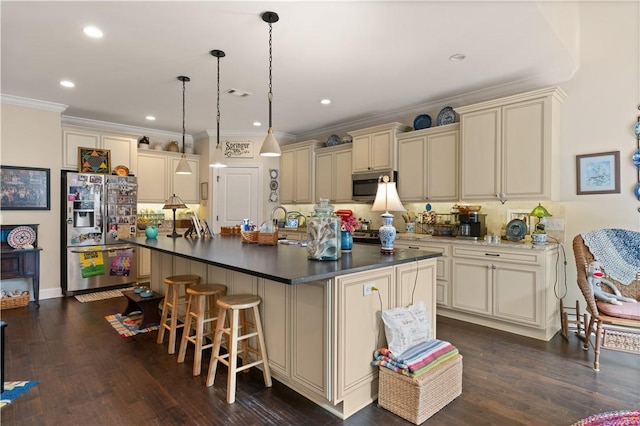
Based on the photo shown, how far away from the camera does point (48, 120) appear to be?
4.79 m

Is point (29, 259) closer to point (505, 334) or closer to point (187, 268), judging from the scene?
point (187, 268)

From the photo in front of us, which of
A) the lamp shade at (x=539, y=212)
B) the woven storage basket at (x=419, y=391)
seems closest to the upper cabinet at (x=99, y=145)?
the woven storage basket at (x=419, y=391)

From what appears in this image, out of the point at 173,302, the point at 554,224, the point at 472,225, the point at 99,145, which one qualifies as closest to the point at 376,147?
the point at 472,225

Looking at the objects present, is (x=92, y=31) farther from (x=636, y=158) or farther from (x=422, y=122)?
(x=636, y=158)

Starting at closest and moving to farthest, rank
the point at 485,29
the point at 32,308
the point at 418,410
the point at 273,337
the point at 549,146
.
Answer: the point at 418,410, the point at 273,337, the point at 485,29, the point at 549,146, the point at 32,308

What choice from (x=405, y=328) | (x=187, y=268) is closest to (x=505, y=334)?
(x=405, y=328)

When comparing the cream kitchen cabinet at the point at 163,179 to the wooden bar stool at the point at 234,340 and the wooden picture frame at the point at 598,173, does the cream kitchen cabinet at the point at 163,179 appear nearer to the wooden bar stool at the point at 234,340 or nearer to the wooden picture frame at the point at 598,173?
the wooden bar stool at the point at 234,340

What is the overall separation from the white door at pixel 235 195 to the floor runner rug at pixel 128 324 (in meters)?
2.66

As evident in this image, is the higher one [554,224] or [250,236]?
[554,224]

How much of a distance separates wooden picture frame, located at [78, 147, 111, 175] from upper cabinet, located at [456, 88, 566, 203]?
203 inches

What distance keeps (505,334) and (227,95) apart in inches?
165

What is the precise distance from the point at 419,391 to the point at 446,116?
140 inches

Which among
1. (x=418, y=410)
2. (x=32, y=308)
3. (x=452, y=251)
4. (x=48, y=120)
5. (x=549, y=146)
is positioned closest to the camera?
(x=418, y=410)

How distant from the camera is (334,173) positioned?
5.79 metres
